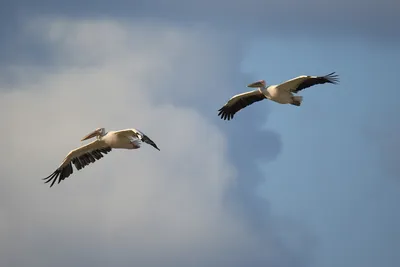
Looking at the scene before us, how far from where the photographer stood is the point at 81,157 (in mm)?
34812

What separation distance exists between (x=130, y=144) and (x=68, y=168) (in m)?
3.73

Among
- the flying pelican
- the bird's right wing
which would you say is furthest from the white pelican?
the flying pelican

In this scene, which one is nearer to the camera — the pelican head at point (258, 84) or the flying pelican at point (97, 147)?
the flying pelican at point (97, 147)

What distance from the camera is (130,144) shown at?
106 ft

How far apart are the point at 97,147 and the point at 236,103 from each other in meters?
5.90

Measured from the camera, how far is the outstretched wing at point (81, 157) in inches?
1355

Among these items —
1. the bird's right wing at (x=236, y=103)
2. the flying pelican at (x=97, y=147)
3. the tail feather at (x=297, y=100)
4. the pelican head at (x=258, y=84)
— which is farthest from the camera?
the bird's right wing at (x=236, y=103)

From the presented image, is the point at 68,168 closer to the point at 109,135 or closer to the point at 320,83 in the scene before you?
the point at 109,135

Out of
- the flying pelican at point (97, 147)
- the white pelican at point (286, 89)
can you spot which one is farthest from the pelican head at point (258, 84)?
the flying pelican at point (97, 147)

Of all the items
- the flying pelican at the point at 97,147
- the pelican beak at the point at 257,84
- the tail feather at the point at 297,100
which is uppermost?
the pelican beak at the point at 257,84

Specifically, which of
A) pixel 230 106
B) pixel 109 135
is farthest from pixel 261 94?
pixel 109 135

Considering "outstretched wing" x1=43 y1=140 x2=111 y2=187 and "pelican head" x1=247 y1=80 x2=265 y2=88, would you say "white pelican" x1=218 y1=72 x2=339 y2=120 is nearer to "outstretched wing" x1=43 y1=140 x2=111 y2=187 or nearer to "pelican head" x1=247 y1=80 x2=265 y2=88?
"pelican head" x1=247 y1=80 x2=265 y2=88

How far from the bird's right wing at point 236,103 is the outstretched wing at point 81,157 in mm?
5334

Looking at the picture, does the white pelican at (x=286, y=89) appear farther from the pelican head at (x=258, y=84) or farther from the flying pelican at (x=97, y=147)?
the flying pelican at (x=97, y=147)
